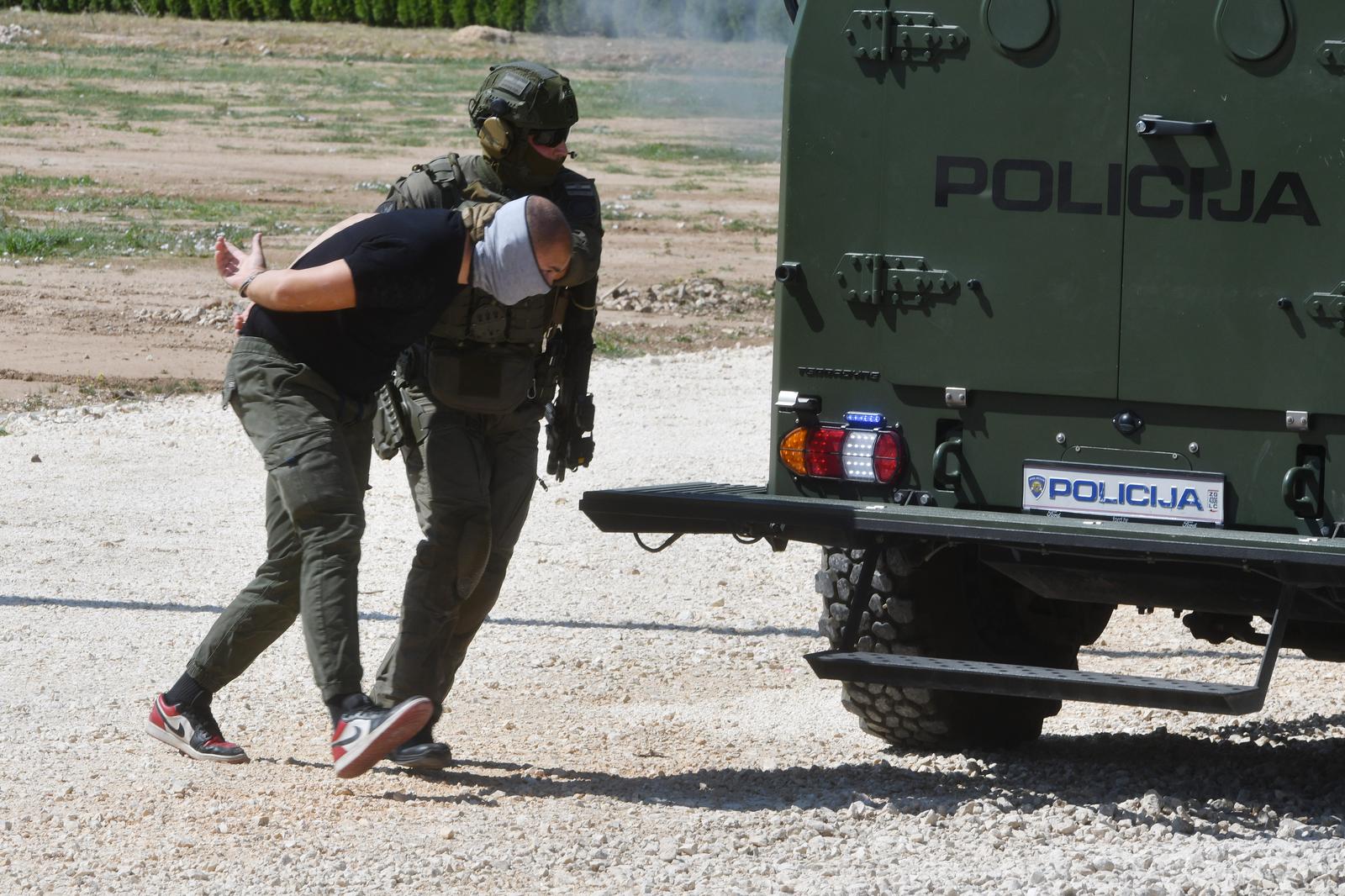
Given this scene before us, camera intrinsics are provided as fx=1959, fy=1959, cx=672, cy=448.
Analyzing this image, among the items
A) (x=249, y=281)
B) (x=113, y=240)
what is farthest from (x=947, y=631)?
(x=113, y=240)

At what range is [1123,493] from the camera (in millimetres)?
5117

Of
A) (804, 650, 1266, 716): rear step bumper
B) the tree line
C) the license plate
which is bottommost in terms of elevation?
(804, 650, 1266, 716): rear step bumper

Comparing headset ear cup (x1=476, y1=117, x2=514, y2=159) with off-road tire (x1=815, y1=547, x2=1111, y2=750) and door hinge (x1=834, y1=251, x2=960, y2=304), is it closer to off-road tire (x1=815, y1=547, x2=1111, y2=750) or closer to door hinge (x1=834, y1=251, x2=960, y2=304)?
door hinge (x1=834, y1=251, x2=960, y2=304)

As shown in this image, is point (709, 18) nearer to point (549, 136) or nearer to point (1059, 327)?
point (549, 136)

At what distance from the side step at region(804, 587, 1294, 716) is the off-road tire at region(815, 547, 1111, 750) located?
1.07ft

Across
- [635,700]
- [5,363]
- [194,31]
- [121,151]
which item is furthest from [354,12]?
[635,700]

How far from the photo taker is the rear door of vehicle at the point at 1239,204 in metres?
4.89

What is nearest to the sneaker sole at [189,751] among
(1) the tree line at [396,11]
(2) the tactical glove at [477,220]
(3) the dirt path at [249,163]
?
(2) the tactical glove at [477,220]

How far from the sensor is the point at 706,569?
8617 mm

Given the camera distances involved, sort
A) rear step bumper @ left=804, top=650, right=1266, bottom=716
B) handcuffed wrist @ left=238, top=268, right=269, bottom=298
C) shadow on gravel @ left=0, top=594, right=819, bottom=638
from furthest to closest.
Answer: shadow on gravel @ left=0, top=594, right=819, bottom=638 < handcuffed wrist @ left=238, top=268, right=269, bottom=298 < rear step bumper @ left=804, top=650, right=1266, bottom=716

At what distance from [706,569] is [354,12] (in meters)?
44.3

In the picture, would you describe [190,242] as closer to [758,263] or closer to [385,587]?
[758,263]

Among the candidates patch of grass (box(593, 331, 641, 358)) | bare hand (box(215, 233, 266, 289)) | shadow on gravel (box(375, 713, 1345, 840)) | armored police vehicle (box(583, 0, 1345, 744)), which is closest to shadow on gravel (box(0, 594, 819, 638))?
shadow on gravel (box(375, 713, 1345, 840))

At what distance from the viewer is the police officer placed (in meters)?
5.29
